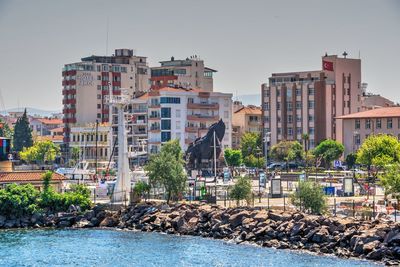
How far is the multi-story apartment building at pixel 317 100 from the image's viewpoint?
152863 millimetres

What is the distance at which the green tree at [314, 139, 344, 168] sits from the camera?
463 ft

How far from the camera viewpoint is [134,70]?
175250 mm

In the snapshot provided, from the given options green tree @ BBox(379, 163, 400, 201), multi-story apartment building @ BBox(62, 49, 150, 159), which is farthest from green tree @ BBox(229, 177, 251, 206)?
multi-story apartment building @ BBox(62, 49, 150, 159)

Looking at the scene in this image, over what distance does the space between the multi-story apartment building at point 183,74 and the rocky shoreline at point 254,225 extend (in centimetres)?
7755

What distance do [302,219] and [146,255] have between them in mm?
11203

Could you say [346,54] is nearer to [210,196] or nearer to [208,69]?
[208,69]

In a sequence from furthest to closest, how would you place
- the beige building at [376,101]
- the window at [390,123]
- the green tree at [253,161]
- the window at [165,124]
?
the beige building at [376,101] < the green tree at [253,161] < the window at [165,124] < the window at [390,123]

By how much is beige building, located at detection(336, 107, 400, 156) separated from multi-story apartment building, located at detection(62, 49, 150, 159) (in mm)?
38982

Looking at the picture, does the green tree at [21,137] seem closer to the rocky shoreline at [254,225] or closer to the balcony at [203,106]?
the balcony at [203,106]

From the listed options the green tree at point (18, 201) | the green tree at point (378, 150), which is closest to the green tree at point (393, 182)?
the green tree at point (378, 150)

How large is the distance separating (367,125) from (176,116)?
973 inches

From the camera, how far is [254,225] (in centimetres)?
7588

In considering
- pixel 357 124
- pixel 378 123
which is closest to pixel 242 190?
pixel 378 123

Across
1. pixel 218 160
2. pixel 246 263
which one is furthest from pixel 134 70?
pixel 246 263
